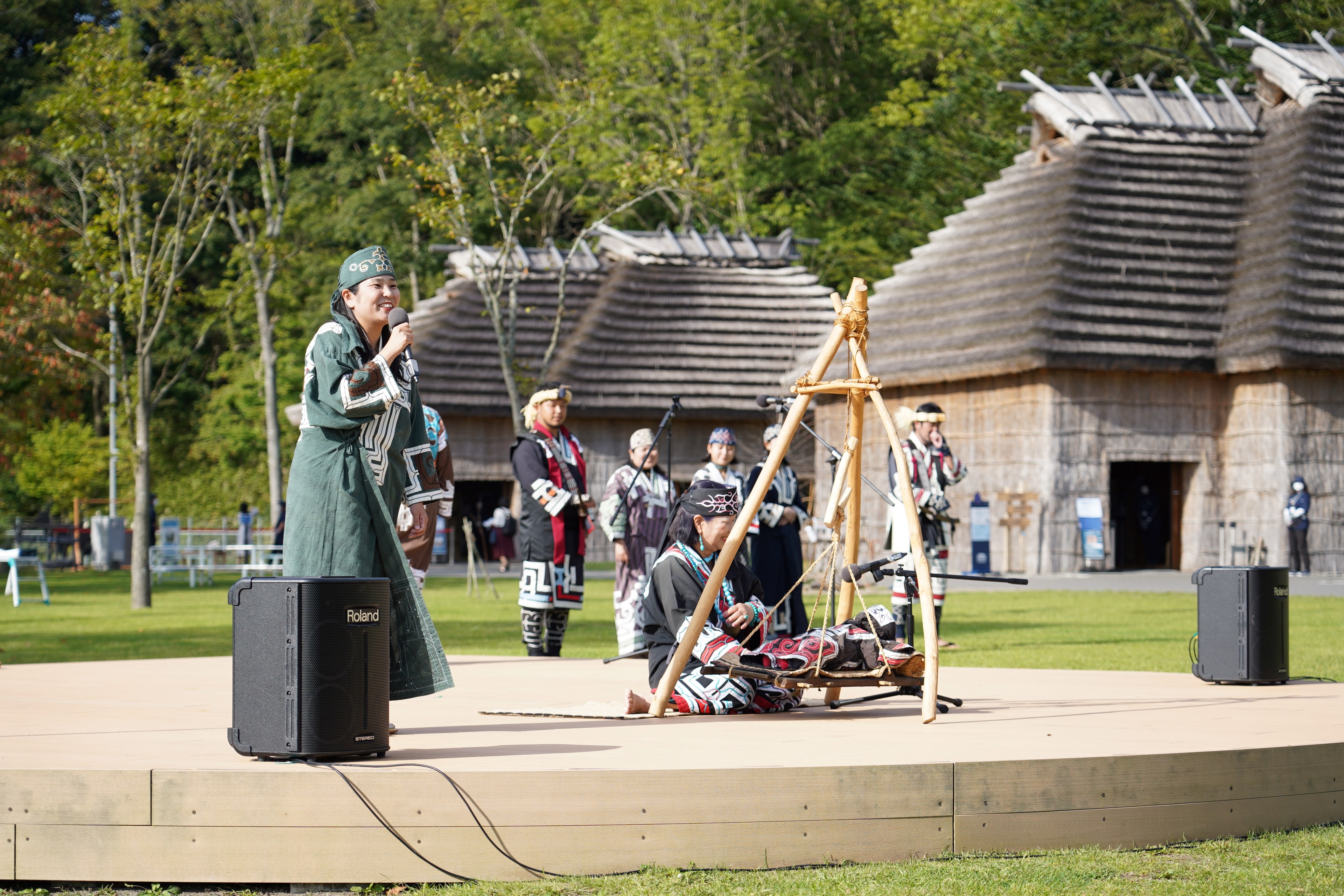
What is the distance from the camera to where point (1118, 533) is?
27062 millimetres

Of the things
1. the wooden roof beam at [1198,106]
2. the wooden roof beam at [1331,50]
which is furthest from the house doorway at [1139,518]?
the wooden roof beam at [1331,50]

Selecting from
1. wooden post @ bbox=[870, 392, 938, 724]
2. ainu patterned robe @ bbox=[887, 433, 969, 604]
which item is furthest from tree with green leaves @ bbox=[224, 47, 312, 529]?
wooden post @ bbox=[870, 392, 938, 724]

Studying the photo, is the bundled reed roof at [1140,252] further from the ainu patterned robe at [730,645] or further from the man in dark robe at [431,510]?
the ainu patterned robe at [730,645]

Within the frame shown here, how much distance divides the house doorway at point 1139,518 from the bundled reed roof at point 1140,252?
3.63 metres

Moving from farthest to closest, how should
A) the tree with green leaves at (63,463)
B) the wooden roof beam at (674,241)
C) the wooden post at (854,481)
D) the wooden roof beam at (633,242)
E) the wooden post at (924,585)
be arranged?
the tree with green leaves at (63,463)
the wooden roof beam at (674,241)
the wooden roof beam at (633,242)
the wooden post at (854,481)
the wooden post at (924,585)

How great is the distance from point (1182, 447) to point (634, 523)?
15.7 meters

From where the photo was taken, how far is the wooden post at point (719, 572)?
6.39 meters

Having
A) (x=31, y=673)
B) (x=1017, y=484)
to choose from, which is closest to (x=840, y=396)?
(x=1017, y=484)

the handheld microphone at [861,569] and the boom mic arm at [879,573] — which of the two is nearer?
the boom mic arm at [879,573]

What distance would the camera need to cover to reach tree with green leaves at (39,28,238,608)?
19.2m

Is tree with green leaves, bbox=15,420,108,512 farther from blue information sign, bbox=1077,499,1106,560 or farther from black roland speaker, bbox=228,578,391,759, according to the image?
black roland speaker, bbox=228,578,391,759

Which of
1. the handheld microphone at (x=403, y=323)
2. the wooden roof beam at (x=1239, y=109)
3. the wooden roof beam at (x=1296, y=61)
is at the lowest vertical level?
the handheld microphone at (x=403, y=323)

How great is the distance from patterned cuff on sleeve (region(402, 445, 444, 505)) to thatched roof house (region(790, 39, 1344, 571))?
690 inches

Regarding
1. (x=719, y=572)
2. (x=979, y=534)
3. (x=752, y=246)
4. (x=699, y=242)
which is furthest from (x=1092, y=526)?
(x=719, y=572)
